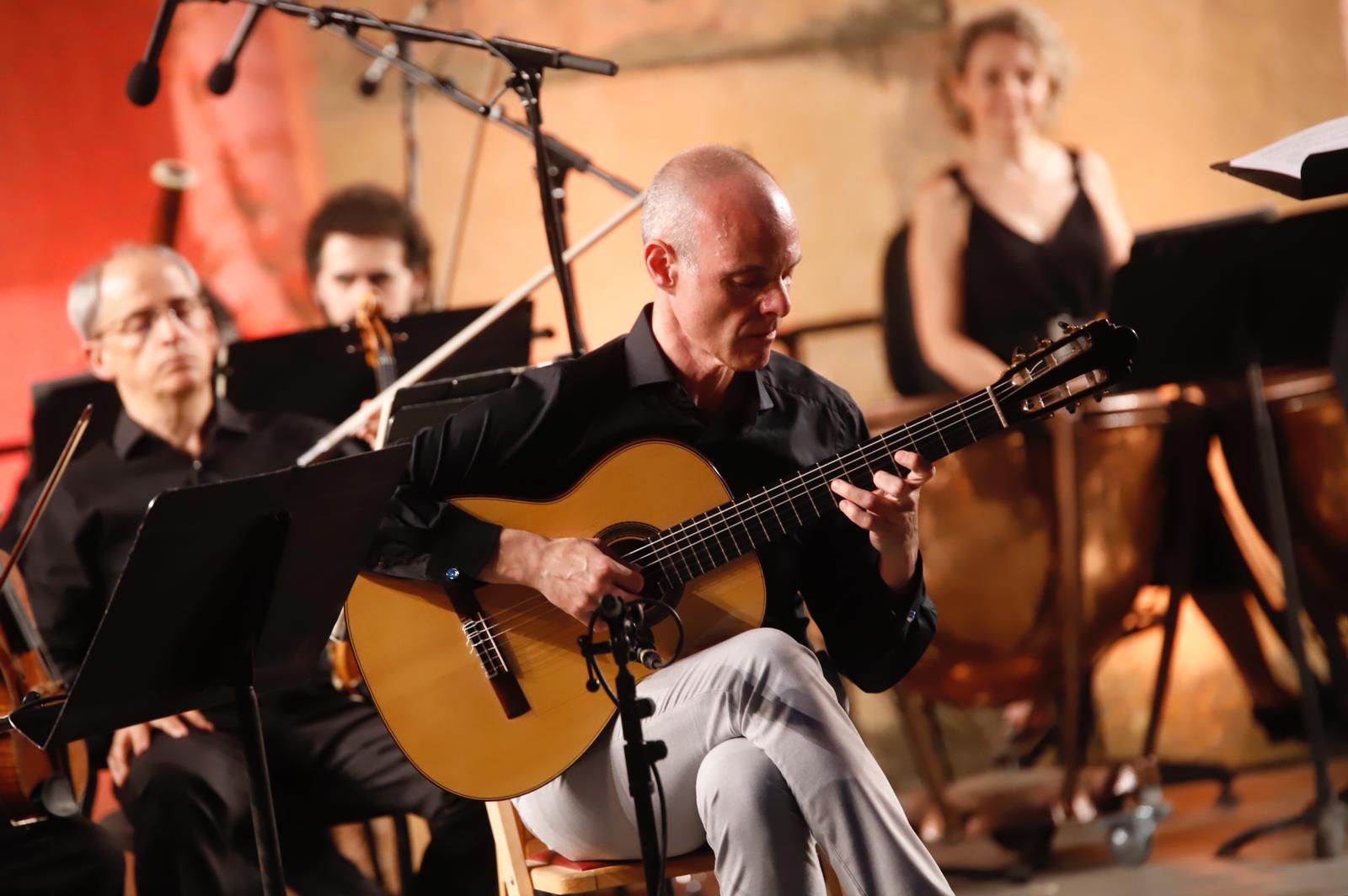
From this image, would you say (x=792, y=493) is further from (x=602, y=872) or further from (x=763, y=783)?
(x=602, y=872)

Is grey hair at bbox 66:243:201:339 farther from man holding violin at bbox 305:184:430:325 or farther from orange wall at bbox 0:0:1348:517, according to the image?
orange wall at bbox 0:0:1348:517

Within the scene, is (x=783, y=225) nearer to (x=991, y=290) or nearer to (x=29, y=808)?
(x=29, y=808)

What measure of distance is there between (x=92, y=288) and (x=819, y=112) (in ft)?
7.18

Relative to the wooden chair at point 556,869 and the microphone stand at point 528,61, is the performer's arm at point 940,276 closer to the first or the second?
the microphone stand at point 528,61

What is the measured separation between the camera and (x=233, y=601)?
6.05 feet

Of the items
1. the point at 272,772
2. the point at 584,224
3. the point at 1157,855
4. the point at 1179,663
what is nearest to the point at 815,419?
the point at 272,772

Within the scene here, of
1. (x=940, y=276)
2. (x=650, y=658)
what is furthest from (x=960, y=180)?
(x=650, y=658)

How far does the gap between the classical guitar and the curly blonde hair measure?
8.25ft

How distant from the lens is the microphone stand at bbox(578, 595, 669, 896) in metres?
1.75

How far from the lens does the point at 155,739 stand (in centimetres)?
289

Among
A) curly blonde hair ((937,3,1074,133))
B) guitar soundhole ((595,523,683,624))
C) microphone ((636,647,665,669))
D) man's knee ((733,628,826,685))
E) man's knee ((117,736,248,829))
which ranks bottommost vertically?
man's knee ((117,736,248,829))

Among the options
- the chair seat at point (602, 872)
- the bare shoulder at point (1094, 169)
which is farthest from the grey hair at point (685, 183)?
the bare shoulder at point (1094, 169)

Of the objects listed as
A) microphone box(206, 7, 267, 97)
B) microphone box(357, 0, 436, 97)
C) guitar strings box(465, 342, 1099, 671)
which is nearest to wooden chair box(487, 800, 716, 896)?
guitar strings box(465, 342, 1099, 671)

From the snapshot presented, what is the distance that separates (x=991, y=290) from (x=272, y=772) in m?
2.54
